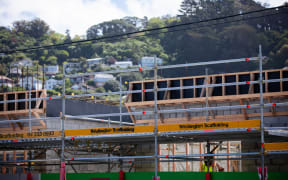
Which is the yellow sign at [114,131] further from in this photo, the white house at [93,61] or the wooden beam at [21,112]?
the white house at [93,61]

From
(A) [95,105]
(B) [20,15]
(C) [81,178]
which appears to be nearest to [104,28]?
(B) [20,15]

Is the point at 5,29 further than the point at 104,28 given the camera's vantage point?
No

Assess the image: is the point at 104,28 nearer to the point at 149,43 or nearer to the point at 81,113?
the point at 149,43

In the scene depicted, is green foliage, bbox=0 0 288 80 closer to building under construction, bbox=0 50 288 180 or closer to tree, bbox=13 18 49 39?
tree, bbox=13 18 49 39

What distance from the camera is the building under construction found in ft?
37.3

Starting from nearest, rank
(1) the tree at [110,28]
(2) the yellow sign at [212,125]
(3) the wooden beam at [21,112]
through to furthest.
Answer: (2) the yellow sign at [212,125] < (3) the wooden beam at [21,112] < (1) the tree at [110,28]

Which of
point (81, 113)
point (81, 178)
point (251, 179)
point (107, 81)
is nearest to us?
point (251, 179)

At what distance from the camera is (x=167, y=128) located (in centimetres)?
1185

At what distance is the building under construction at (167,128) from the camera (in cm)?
1138

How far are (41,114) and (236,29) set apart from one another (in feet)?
279

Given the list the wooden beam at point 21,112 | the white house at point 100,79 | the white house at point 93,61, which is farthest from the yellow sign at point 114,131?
the white house at point 93,61

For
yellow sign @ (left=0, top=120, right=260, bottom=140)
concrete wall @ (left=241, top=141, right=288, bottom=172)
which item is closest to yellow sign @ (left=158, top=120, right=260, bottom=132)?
yellow sign @ (left=0, top=120, right=260, bottom=140)

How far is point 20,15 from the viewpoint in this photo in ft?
442

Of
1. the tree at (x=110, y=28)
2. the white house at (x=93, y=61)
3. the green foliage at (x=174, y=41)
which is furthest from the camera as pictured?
the tree at (x=110, y=28)
